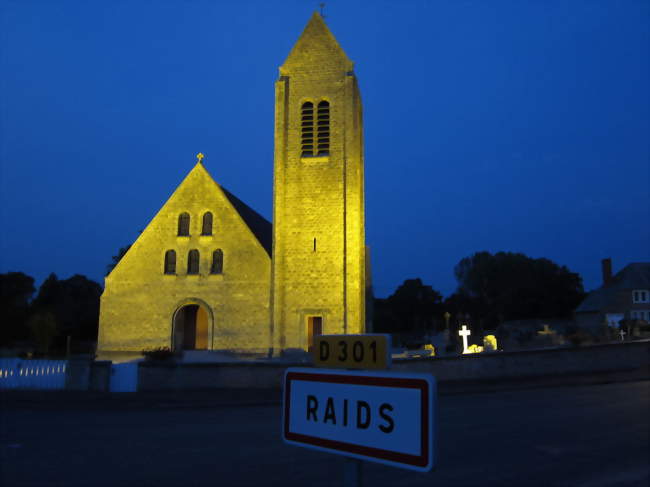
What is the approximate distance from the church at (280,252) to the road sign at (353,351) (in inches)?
1067

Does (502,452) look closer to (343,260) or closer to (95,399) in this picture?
(95,399)

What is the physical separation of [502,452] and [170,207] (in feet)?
86.9

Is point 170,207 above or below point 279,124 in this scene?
below

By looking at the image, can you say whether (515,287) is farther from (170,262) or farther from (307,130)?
(170,262)

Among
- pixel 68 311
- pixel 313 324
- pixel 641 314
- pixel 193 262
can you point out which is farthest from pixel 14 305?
pixel 641 314

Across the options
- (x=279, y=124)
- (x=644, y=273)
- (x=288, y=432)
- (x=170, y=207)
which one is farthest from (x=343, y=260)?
(x=644, y=273)

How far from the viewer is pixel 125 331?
103 feet

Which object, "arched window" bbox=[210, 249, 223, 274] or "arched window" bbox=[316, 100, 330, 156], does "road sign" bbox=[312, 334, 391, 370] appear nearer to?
"arched window" bbox=[316, 100, 330, 156]

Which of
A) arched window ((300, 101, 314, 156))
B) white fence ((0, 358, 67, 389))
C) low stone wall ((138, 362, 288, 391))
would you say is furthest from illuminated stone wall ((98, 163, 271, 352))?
white fence ((0, 358, 67, 389))

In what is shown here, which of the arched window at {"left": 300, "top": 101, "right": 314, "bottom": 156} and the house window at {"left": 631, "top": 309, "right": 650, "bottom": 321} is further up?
the arched window at {"left": 300, "top": 101, "right": 314, "bottom": 156}

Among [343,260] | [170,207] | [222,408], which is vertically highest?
[170,207]

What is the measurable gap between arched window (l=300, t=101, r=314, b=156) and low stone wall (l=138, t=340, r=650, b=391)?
1543 cm

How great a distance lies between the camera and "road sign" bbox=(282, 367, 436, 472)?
1773mm

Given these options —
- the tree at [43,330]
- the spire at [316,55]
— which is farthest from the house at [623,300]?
the tree at [43,330]
